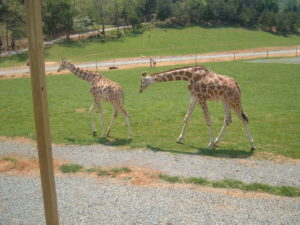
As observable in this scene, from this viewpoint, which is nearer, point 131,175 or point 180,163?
point 131,175

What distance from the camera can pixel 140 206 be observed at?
671cm

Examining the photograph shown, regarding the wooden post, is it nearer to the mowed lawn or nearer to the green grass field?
the mowed lawn

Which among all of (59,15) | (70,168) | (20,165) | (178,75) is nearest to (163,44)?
(59,15)

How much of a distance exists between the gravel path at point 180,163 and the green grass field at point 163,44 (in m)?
37.0

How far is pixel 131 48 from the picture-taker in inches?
2239

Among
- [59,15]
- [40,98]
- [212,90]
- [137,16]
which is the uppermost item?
[137,16]

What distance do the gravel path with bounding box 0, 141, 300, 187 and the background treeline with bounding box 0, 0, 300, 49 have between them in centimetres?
4183

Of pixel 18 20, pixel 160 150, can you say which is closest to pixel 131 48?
pixel 18 20

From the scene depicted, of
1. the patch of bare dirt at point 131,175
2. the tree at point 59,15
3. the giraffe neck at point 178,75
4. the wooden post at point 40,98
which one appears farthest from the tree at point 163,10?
the wooden post at point 40,98

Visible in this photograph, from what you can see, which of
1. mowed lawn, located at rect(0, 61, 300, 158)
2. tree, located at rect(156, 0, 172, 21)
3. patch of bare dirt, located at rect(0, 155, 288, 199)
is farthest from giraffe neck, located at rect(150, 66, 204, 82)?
tree, located at rect(156, 0, 172, 21)

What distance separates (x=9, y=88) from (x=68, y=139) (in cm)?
1627

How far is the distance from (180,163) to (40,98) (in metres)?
5.95

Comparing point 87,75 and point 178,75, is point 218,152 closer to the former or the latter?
point 178,75

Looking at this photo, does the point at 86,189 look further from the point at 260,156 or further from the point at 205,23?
the point at 205,23
